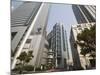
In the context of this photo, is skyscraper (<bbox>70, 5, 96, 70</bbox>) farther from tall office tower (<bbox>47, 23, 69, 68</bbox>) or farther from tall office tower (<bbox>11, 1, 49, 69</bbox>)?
tall office tower (<bbox>11, 1, 49, 69</bbox>)

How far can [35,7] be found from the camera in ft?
6.66

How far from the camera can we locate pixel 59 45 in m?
2.10

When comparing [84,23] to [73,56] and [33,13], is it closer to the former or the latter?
[73,56]

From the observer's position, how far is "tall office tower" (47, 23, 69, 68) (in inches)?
81.6

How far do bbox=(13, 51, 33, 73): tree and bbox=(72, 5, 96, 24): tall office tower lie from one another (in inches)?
28.0

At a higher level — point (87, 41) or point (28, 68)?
point (87, 41)

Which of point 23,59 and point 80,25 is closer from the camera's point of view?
point 23,59

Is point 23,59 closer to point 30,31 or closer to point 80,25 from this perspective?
point 30,31

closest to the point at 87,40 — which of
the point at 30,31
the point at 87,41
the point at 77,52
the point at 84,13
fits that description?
the point at 87,41

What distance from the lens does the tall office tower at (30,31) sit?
1950 mm

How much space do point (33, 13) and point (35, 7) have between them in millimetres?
71

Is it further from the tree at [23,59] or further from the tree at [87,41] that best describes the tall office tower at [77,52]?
the tree at [23,59]

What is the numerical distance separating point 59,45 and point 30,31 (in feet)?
1.22
